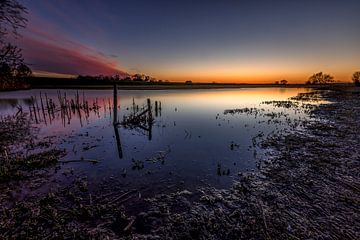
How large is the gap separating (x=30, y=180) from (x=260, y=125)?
20797 millimetres

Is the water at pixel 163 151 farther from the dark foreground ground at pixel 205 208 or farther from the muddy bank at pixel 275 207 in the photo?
the muddy bank at pixel 275 207

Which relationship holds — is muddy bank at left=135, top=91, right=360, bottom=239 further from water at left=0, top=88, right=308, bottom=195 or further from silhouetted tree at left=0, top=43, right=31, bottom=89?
silhouetted tree at left=0, top=43, right=31, bottom=89

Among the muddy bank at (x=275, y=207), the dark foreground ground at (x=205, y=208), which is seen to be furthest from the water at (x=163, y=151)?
the muddy bank at (x=275, y=207)

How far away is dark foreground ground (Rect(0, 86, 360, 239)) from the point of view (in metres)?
5.93

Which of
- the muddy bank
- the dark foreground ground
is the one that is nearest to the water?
the dark foreground ground

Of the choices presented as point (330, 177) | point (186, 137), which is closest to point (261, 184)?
point (330, 177)

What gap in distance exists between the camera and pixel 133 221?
649 centimetres

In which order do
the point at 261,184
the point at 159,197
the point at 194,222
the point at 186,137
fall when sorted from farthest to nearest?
the point at 186,137 < the point at 261,184 < the point at 159,197 < the point at 194,222

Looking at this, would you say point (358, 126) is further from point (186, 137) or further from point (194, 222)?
point (194, 222)

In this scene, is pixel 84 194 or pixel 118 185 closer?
pixel 84 194

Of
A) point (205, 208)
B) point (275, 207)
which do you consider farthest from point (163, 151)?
point (275, 207)

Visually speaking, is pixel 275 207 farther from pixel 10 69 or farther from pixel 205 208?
pixel 10 69

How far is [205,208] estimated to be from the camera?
23.9 feet

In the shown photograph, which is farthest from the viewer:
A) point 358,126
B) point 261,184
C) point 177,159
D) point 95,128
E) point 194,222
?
point 95,128
